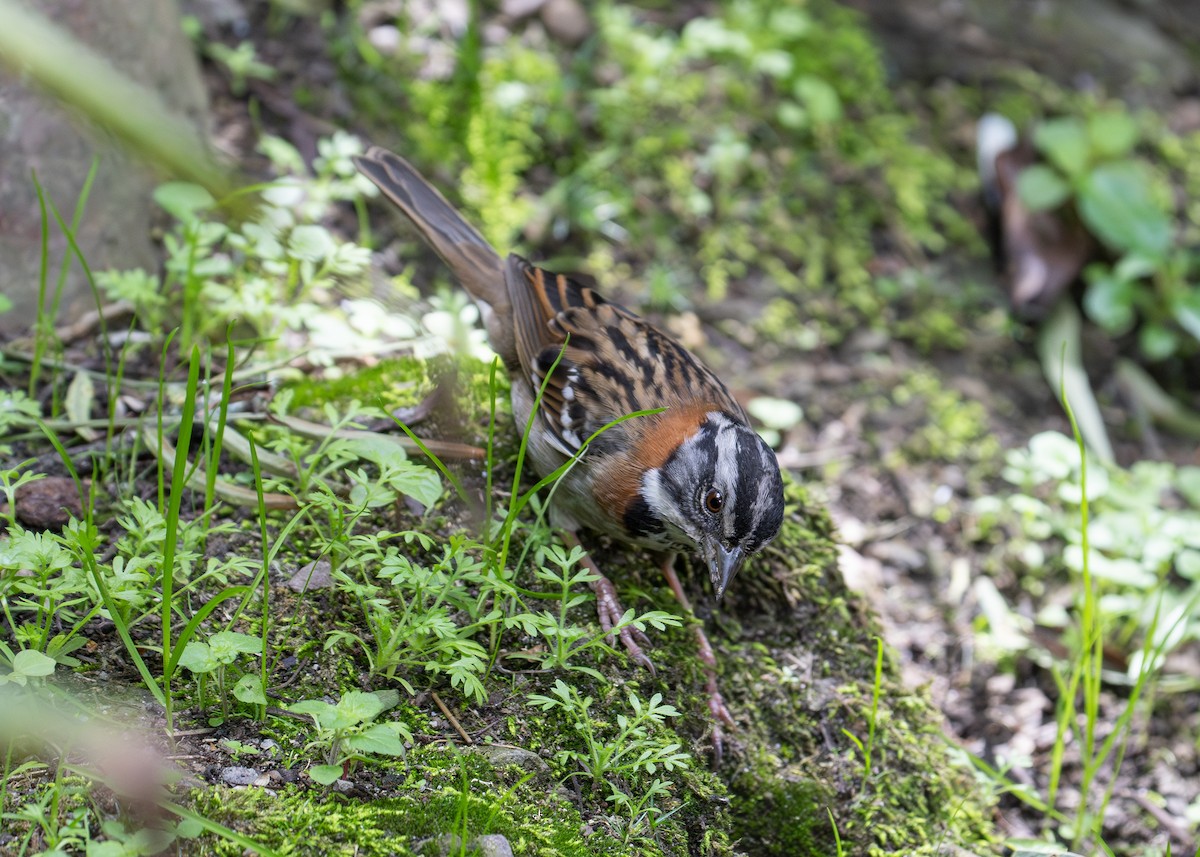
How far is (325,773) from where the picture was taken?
2.84 meters

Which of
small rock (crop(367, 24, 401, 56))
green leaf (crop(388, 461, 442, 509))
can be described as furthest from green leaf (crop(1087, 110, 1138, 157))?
green leaf (crop(388, 461, 442, 509))

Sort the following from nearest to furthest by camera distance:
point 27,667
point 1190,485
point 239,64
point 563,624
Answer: point 27,667, point 563,624, point 239,64, point 1190,485

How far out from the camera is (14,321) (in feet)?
14.8

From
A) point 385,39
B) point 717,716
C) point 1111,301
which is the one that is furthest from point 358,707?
point 1111,301

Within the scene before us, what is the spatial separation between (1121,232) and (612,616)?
17.0ft

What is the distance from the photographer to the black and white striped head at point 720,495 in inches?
147

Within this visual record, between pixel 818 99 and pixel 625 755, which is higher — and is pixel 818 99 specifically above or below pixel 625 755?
above

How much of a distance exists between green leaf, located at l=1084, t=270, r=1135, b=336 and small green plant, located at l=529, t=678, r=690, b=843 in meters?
5.16

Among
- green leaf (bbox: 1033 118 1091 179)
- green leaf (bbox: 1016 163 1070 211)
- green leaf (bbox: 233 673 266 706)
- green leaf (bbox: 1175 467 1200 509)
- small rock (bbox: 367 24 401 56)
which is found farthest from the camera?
green leaf (bbox: 1033 118 1091 179)

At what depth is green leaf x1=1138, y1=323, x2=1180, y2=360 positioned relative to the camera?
727 cm

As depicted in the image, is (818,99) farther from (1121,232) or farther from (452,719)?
(452,719)

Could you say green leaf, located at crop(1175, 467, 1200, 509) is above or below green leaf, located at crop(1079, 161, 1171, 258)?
below

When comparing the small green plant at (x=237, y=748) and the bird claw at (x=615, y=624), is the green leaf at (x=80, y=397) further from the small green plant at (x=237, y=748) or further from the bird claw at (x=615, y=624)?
the bird claw at (x=615, y=624)

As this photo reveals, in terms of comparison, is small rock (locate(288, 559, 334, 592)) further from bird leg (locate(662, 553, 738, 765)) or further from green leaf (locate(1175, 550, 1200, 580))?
green leaf (locate(1175, 550, 1200, 580))
